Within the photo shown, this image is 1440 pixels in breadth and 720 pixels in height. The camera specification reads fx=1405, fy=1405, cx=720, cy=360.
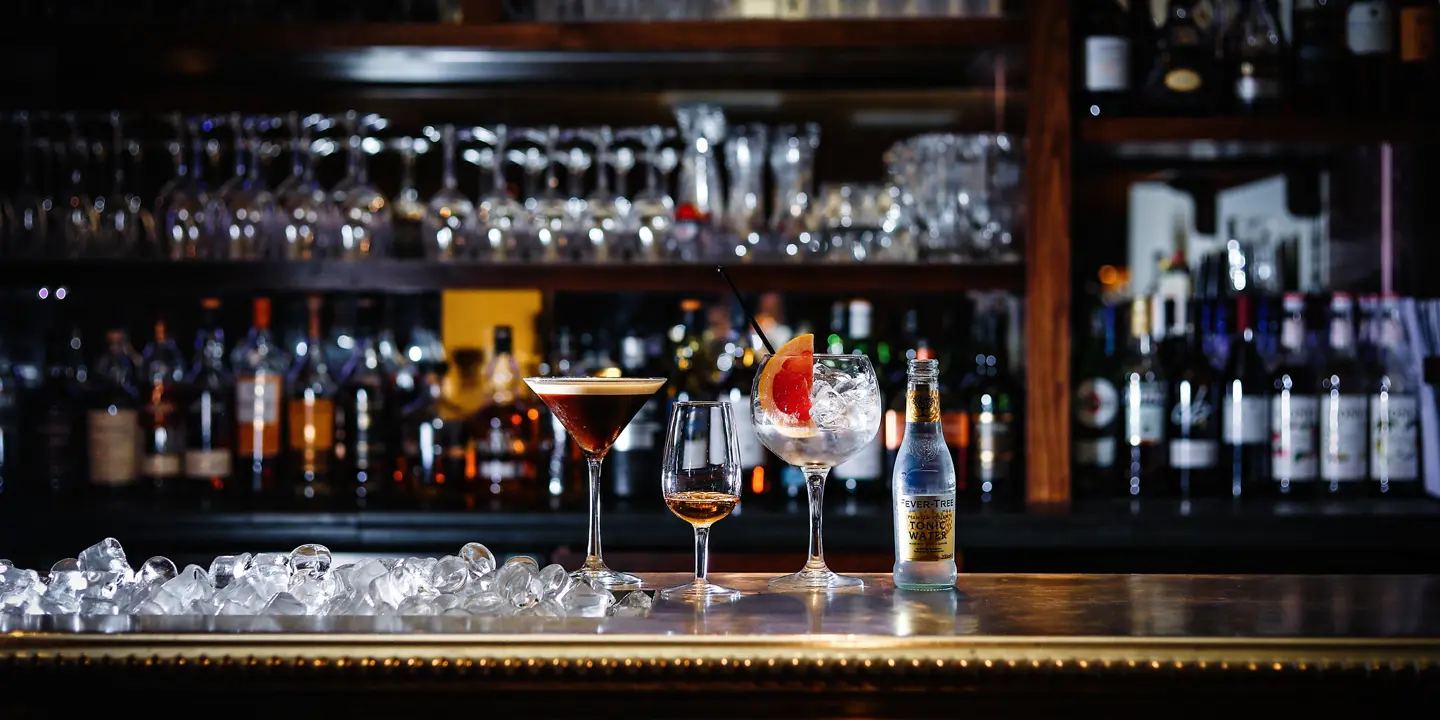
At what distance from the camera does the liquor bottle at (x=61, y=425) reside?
2.56 meters

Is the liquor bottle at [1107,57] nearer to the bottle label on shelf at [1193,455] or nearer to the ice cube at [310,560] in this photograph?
the bottle label on shelf at [1193,455]

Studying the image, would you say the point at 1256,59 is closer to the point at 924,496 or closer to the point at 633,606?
the point at 924,496

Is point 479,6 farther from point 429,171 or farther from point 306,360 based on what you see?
point 306,360

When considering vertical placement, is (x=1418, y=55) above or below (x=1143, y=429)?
above

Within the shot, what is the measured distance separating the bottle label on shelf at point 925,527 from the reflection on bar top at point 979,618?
3 centimetres

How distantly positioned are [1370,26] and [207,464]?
2.19 m

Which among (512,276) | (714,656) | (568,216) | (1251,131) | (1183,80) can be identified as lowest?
(714,656)

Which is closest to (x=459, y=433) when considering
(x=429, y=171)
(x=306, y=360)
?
(x=306, y=360)

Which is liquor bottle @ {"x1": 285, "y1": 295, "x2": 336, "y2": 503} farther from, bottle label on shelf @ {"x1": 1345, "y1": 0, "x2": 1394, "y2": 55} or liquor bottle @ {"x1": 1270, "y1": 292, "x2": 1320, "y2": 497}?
bottle label on shelf @ {"x1": 1345, "y1": 0, "x2": 1394, "y2": 55}

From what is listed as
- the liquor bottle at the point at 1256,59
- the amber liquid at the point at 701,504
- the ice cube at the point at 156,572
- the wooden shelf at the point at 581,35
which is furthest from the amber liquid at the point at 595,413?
the liquor bottle at the point at 1256,59

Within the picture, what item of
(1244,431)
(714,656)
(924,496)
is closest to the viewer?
(714,656)

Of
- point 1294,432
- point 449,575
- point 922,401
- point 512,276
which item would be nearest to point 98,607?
point 449,575

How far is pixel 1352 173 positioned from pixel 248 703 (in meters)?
2.41

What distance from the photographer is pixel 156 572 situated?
1.15 metres
